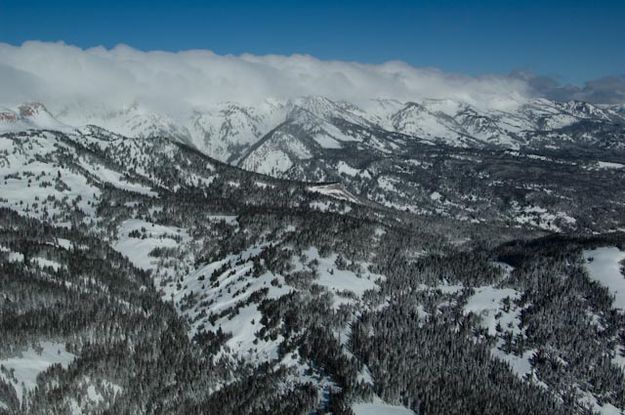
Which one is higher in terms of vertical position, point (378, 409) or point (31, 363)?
point (378, 409)

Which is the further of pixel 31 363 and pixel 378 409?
pixel 31 363

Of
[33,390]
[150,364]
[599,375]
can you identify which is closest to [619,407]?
[599,375]

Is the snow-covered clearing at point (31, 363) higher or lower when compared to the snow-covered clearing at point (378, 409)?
lower

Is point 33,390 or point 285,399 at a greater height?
point 285,399

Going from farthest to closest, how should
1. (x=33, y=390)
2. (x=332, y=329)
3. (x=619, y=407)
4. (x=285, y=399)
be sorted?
(x=332, y=329) < (x=619, y=407) < (x=33, y=390) < (x=285, y=399)

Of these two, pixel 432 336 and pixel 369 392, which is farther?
pixel 432 336

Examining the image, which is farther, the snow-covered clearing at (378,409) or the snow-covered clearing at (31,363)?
the snow-covered clearing at (31,363)

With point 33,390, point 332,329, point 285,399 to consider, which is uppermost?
point 332,329

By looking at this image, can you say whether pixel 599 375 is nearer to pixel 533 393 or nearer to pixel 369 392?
pixel 533 393

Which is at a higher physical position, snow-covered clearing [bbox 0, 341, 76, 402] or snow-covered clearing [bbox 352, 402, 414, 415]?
snow-covered clearing [bbox 352, 402, 414, 415]

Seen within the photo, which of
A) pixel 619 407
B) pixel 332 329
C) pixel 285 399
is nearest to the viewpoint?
pixel 285 399

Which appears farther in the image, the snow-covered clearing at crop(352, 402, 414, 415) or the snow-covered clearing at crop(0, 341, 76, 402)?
the snow-covered clearing at crop(0, 341, 76, 402)
